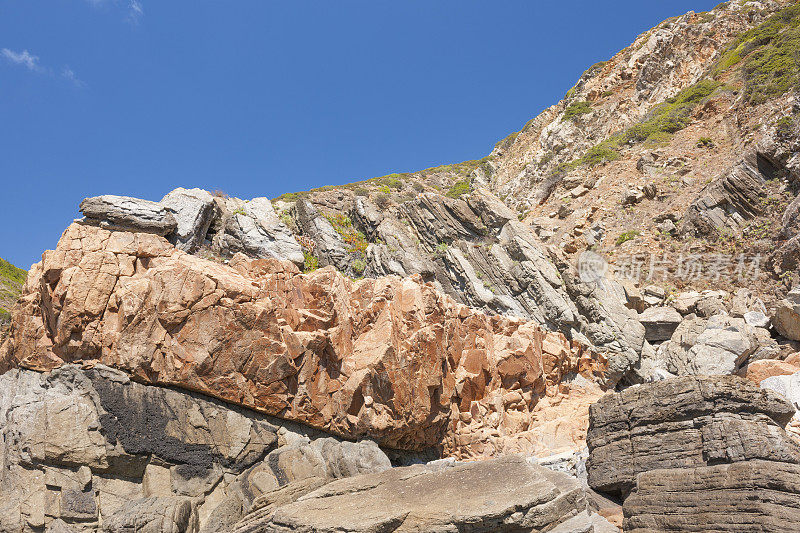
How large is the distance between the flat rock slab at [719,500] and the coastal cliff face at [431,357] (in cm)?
4

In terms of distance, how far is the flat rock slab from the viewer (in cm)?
839

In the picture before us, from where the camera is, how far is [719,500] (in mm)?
9031

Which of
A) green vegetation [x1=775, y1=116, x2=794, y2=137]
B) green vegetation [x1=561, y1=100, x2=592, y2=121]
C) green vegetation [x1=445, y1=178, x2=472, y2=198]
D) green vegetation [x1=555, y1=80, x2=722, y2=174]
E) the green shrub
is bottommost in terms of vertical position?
green vegetation [x1=775, y1=116, x2=794, y2=137]

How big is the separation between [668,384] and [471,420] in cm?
778

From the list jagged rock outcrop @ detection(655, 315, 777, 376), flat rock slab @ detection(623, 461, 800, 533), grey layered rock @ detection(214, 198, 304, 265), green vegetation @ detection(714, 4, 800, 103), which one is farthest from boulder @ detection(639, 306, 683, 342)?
green vegetation @ detection(714, 4, 800, 103)

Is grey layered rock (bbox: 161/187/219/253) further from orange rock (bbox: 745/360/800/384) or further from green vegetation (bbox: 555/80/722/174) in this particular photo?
green vegetation (bbox: 555/80/722/174)

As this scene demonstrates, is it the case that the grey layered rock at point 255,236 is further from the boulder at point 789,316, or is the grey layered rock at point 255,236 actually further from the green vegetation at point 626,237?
the boulder at point 789,316

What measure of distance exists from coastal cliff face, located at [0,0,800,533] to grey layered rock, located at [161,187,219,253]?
12cm

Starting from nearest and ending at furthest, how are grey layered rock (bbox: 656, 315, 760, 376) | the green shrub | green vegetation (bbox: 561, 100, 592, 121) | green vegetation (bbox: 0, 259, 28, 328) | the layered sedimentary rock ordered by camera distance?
the layered sedimentary rock → grey layered rock (bbox: 656, 315, 760, 376) → green vegetation (bbox: 0, 259, 28, 328) → the green shrub → green vegetation (bbox: 561, 100, 592, 121)

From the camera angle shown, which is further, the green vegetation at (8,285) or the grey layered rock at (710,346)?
the green vegetation at (8,285)

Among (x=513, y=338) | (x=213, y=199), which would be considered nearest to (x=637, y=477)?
(x=513, y=338)

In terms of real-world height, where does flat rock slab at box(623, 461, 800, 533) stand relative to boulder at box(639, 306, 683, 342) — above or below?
below

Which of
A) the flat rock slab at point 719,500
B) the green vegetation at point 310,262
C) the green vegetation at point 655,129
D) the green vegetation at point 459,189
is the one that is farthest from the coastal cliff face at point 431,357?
the green vegetation at point 459,189

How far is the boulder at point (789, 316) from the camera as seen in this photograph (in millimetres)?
18328
